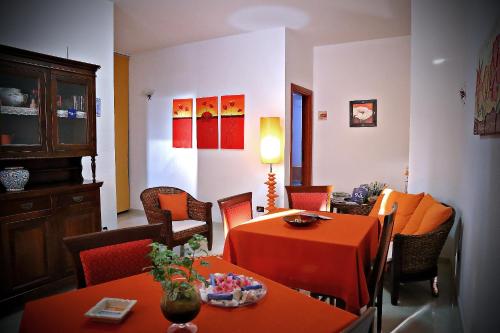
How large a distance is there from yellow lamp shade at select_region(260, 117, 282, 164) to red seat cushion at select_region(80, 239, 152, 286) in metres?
3.19

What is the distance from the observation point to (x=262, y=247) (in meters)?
2.41

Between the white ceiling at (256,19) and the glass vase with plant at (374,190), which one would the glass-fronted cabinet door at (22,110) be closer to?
the white ceiling at (256,19)

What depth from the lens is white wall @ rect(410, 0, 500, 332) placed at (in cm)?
183

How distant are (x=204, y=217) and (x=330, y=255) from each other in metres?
2.18

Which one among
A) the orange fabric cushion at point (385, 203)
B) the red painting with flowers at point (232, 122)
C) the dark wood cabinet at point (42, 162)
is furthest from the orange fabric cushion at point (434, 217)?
the dark wood cabinet at point (42, 162)

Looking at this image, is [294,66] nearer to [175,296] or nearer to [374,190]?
[374,190]

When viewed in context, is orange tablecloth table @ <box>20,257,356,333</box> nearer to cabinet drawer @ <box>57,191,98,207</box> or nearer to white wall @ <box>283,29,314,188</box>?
cabinet drawer @ <box>57,191,98,207</box>

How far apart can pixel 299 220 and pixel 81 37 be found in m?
3.04

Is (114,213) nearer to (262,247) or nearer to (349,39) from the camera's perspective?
(262,247)

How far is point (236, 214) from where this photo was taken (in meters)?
3.00

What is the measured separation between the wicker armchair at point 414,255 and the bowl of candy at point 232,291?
1.81m

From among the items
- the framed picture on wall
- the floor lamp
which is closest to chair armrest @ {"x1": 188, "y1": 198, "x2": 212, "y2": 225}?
the floor lamp

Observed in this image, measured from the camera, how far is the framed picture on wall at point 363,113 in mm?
5785

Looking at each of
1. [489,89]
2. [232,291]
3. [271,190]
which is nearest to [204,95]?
[271,190]
